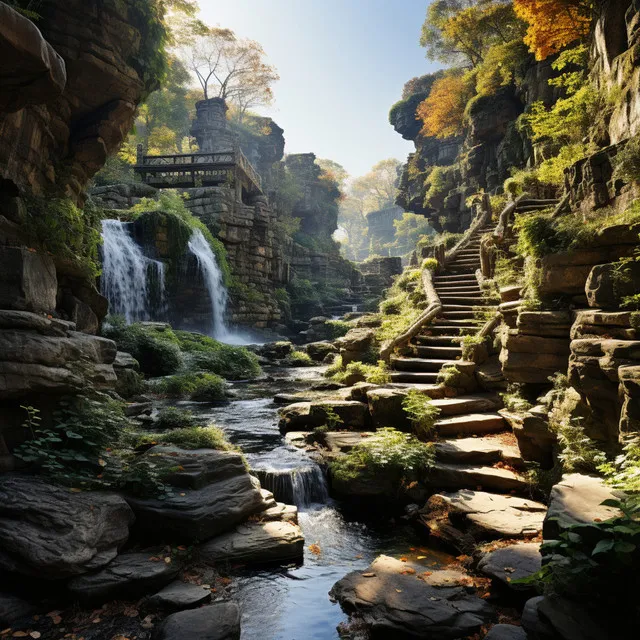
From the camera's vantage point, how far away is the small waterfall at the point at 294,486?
254 inches

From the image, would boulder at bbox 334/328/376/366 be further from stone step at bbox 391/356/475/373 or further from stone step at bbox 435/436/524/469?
stone step at bbox 435/436/524/469

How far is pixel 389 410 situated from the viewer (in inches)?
309

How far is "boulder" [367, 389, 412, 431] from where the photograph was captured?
7.68m

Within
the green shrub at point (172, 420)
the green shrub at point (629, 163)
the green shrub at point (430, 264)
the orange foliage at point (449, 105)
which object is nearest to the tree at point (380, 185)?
the orange foliage at point (449, 105)

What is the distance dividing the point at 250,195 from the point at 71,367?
1131 inches

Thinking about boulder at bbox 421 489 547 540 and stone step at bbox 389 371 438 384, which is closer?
boulder at bbox 421 489 547 540

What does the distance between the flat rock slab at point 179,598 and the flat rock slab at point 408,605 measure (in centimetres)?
126

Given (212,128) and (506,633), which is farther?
(212,128)

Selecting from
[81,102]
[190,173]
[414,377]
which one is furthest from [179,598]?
[190,173]

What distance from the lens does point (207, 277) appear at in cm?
2312

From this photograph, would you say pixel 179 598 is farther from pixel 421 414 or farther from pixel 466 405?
pixel 466 405

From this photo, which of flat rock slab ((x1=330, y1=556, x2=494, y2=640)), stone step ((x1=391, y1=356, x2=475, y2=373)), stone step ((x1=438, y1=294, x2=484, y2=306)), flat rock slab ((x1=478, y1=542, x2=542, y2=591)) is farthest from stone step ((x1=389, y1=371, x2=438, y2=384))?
flat rock slab ((x1=330, y1=556, x2=494, y2=640))

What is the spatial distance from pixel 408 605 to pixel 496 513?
1.84m

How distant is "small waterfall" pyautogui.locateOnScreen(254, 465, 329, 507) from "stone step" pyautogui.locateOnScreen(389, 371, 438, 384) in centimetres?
366
